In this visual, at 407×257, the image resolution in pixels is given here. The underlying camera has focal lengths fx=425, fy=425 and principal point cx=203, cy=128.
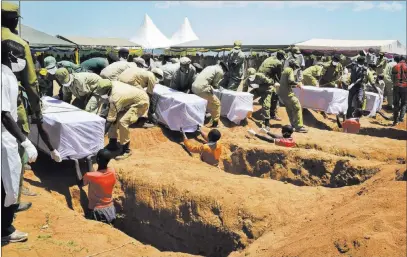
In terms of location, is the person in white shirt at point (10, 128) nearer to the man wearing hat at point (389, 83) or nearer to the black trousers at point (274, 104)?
the black trousers at point (274, 104)

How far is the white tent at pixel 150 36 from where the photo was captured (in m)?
22.3

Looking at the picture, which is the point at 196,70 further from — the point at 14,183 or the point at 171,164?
the point at 14,183

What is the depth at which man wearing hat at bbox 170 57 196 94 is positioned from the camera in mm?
9539

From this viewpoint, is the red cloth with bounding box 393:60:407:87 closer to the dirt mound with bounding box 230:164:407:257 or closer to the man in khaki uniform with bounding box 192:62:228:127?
the man in khaki uniform with bounding box 192:62:228:127

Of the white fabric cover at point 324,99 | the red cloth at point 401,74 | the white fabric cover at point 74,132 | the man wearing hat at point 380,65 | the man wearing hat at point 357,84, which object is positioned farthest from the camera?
the man wearing hat at point 380,65

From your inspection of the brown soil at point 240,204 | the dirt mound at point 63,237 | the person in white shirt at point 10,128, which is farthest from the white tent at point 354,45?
the person in white shirt at point 10,128

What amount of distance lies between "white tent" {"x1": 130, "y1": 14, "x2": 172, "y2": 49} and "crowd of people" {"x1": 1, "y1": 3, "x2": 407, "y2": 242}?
9531 mm

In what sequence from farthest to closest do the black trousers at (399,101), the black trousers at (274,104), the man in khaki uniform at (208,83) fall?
1. the black trousers at (399,101)
2. the black trousers at (274,104)
3. the man in khaki uniform at (208,83)

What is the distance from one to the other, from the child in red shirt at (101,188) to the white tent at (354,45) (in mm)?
16672

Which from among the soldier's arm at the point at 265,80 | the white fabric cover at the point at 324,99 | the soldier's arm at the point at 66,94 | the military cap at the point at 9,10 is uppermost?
the military cap at the point at 9,10

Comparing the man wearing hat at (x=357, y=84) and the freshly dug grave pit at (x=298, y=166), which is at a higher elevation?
the man wearing hat at (x=357, y=84)

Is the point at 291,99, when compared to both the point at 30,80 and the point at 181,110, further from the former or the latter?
the point at 30,80

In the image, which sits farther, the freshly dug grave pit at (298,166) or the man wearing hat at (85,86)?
the man wearing hat at (85,86)

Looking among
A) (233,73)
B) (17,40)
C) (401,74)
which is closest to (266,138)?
(233,73)
